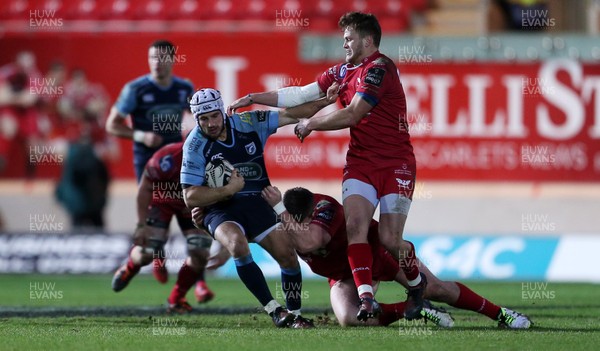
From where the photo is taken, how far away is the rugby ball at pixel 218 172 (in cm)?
966

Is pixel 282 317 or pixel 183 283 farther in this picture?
pixel 183 283

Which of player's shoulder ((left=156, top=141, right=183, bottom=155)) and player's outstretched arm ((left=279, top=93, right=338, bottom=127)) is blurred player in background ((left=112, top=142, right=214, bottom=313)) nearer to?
player's shoulder ((left=156, top=141, right=183, bottom=155))

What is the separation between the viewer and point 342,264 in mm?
9992

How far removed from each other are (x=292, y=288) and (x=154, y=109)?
3.76m

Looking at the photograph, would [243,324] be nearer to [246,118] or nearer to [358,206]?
[358,206]

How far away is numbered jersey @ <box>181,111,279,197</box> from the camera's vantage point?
31.6 ft

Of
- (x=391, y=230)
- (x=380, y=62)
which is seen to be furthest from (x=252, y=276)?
(x=380, y=62)

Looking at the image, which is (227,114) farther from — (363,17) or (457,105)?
(457,105)

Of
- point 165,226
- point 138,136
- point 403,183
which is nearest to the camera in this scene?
point 403,183

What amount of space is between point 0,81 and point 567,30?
9.89m

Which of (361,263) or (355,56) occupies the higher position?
(355,56)

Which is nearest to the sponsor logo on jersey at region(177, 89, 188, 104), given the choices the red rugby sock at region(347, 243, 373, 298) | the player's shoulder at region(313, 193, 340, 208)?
the player's shoulder at region(313, 193, 340, 208)

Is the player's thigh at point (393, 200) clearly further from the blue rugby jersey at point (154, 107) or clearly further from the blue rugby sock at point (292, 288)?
the blue rugby jersey at point (154, 107)

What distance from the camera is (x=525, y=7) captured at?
19.8 meters
